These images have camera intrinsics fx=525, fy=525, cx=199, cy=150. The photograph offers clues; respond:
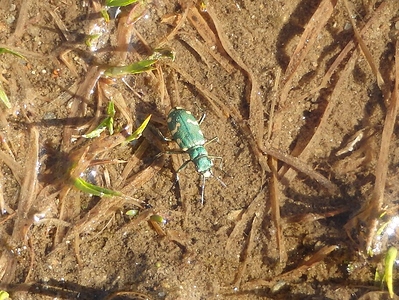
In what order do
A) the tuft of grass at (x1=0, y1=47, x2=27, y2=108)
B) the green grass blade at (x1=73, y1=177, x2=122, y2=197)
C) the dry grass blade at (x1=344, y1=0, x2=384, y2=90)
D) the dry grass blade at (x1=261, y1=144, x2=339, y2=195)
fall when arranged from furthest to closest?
1. the dry grass blade at (x1=344, y1=0, x2=384, y2=90)
2. the dry grass blade at (x1=261, y1=144, x2=339, y2=195)
3. the tuft of grass at (x1=0, y1=47, x2=27, y2=108)
4. the green grass blade at (x1=73, y1=177, x2=122, y2=197)

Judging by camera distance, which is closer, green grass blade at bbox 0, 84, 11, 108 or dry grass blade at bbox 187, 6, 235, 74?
green grass blade at bbox 0, 84, 11, 108

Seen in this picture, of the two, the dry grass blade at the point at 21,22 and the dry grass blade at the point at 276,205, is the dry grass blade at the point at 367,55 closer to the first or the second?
the dry grass blade at the point at 276,205

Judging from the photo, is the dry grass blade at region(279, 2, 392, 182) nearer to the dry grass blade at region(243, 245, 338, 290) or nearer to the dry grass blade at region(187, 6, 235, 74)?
the dry grass blade at region(243, 245, 338, 290)

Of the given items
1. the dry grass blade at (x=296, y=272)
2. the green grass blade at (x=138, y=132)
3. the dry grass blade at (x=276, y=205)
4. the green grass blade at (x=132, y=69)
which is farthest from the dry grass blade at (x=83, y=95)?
the dry grass blade at (x=296, y=272)

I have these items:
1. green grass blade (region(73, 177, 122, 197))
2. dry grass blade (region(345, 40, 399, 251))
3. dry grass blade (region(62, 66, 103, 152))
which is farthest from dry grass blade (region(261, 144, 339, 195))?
dry grass blade (region(62, 66, 103, 152))

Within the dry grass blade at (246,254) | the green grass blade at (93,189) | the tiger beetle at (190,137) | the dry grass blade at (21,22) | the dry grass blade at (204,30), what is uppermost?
the dry grass blade at (21,22)

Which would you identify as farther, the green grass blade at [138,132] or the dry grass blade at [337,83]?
the dry grass blade at [337,83]

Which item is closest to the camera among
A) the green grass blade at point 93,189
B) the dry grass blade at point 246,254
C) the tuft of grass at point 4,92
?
the green grass blade at point 93,189

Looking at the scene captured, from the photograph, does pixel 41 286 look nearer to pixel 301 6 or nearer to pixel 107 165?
pixel 107 165
